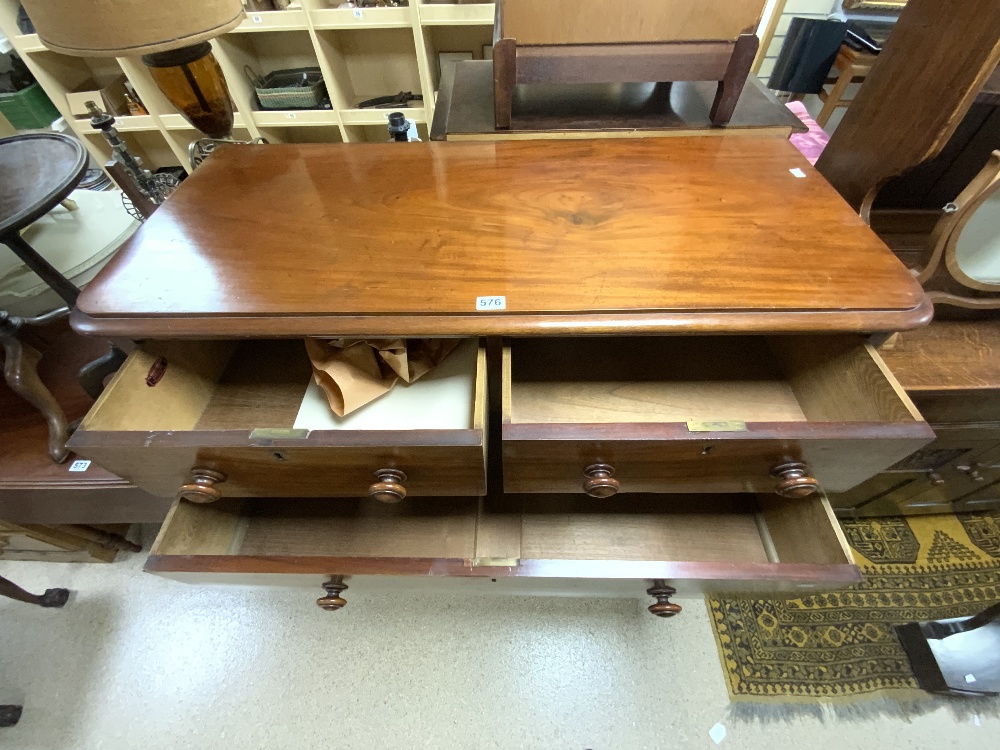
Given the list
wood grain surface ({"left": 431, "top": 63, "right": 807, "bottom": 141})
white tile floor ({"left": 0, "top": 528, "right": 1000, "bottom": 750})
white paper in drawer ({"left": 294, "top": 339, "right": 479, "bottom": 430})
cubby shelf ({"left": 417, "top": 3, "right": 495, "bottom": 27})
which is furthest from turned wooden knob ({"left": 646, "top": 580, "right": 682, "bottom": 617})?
cubby shelf ({"left": 417, "top": 3, "right": 495, "bottom": 27})

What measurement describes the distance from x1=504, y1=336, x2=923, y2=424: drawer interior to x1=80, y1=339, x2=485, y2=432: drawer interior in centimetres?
10

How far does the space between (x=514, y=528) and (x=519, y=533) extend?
12mm

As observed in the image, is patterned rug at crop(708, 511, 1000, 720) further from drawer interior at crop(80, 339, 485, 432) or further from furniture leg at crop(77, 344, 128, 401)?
furniture leg at crop(77, 344, 128, 401)

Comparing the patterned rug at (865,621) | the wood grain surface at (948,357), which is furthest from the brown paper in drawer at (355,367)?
the patterned rug at (865,621)

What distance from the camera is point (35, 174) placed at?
2.48 ft

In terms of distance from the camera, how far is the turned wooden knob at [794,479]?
58cm

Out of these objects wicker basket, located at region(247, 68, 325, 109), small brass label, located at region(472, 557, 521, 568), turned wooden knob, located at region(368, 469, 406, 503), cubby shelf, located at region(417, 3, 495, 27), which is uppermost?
wicker basket, located at region(247, 68, 325, 109)

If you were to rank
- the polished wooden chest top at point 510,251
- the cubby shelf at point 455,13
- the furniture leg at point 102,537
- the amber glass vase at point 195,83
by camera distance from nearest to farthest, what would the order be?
the polished wooden chest top at point 510,251, the amber glass vase at point 195,83, the furniture leg at point 102,537, the cubby shelf at point 455,13

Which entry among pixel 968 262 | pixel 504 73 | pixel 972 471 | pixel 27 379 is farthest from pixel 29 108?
pixel 972 471

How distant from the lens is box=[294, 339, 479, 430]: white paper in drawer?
2.21 feet

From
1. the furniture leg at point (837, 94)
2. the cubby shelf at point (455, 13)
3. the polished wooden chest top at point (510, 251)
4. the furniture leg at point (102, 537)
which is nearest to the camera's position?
the polished wooden chest top at point (510, 251)

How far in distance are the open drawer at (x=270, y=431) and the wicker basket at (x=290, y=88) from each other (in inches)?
55.5

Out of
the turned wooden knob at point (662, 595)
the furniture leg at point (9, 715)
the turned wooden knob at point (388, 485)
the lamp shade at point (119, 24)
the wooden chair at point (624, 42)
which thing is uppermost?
the wooden chair at point (624, 42)

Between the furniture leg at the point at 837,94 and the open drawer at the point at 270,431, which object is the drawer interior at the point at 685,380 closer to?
the open drawer at the point at 270,431
